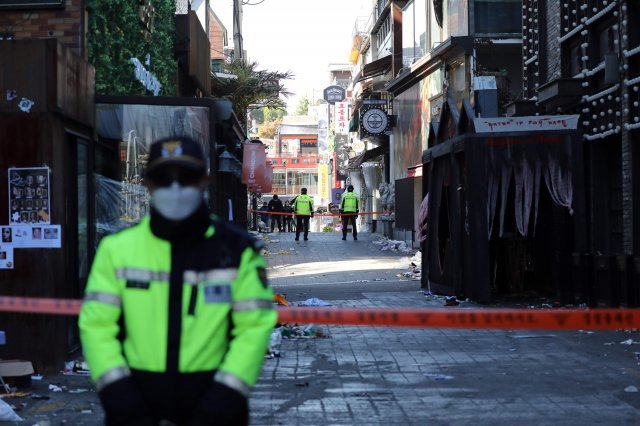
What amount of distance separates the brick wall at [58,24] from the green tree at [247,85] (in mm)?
21252

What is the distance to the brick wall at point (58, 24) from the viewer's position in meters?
11.6

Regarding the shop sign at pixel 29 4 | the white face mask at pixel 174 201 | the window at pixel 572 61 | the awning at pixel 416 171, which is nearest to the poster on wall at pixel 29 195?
the shop sign at pixel 29 4

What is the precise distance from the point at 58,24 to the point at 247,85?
71.4 ft

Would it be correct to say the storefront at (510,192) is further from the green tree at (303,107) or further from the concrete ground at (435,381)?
the green tree at (303,107)

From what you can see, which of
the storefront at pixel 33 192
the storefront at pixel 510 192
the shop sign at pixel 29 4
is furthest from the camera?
the storefront at pixel 510 192

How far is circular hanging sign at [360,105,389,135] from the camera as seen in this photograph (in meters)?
40.7

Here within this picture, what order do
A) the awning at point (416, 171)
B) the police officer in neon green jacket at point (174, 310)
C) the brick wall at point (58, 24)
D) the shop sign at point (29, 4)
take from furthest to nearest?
the awning at point (416, 171) < the brick wall at point (58, 24) < the shop sign at point (29, 4) < the police officer in neon green jacket at point (174, 310)

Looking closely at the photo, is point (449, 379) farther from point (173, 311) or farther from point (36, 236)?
point (173, 311)

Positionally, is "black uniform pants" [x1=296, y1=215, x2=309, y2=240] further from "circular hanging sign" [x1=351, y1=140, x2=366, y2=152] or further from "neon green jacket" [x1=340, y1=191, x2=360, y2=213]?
"circular hanging sign" [x1=351, y1=140, x2=366, y2=152]

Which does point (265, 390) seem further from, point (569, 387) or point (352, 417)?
point (569, 387)

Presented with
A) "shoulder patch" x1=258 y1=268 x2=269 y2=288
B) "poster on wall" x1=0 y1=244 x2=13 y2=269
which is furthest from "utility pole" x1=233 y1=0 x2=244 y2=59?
"shoulder patch" x1=258 y1=268 x2=269 y2=288

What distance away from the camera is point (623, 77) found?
15641 mm

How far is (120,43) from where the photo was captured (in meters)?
14.2

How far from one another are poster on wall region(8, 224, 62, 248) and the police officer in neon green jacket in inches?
241
